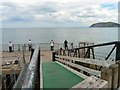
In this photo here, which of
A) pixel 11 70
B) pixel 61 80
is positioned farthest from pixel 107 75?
pixel 11 70

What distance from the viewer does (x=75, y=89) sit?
2.15 meters

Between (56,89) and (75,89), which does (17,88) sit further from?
(56,89)

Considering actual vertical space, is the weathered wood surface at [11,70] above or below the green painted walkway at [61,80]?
below

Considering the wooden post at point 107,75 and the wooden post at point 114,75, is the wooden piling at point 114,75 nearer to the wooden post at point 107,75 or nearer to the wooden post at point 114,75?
the wooden post at point 114,75

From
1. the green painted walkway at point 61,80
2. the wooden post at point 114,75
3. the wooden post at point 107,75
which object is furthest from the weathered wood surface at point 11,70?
the wooden post at point 107,75

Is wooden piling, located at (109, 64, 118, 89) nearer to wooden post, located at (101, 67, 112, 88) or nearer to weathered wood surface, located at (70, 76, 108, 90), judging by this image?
wooden post, located at (101, 67, 112, 88)

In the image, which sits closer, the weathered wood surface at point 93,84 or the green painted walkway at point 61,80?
the weathered wood surface at point 93,84

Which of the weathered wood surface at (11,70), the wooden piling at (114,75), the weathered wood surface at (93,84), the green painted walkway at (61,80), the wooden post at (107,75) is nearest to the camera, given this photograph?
the weathered wood surface at (93,84)

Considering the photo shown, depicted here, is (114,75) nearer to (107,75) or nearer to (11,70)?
(107,75)

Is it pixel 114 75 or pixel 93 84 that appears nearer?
pixel 93 84

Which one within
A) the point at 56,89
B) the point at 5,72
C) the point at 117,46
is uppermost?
the point at 117,46

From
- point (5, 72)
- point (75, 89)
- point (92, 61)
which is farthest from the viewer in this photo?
point (5, 72)

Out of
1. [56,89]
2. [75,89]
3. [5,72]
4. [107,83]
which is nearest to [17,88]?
[75,89]

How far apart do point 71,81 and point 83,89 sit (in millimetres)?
3082
